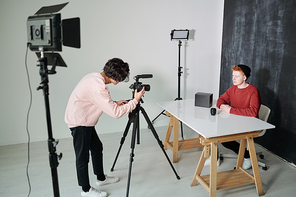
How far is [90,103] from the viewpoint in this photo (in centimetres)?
192

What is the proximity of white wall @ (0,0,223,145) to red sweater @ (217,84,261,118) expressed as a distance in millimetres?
1375

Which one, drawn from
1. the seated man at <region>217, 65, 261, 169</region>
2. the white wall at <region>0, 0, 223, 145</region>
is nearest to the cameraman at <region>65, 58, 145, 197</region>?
the seated man at <region>217, 65, 261, 169</region>

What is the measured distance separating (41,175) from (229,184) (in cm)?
199

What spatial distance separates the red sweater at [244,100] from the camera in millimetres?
2305

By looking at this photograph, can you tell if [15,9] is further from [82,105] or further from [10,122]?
[82,105]

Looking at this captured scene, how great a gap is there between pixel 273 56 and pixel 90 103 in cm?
233

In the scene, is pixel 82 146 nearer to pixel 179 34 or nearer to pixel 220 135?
pixel 220 135

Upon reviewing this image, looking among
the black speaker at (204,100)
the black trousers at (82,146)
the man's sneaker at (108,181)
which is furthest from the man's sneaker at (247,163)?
the black trousers at (82,146)

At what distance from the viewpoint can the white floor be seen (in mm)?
2205

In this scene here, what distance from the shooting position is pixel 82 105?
6.20 ft

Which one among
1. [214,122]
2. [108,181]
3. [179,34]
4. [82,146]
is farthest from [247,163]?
[179,34]

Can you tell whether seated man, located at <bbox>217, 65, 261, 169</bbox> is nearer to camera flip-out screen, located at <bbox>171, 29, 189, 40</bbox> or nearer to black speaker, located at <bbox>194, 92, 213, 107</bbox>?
black speaker, located at <bbox>194, 92, 213, 107</bbox>

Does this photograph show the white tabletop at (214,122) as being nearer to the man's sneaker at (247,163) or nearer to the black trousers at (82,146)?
the man's sneaker at (247,163)

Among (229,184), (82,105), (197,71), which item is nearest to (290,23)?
(197,71)
